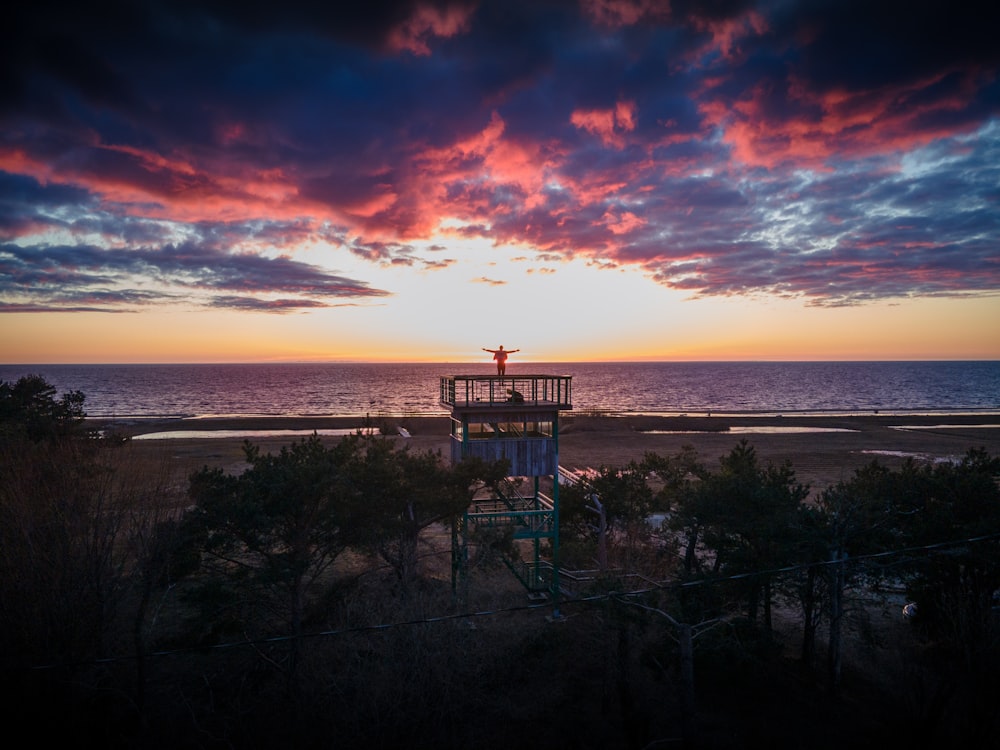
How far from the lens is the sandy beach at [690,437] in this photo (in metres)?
59.3

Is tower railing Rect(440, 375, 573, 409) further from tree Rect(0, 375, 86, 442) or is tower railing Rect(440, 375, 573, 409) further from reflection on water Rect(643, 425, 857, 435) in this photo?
reflection on water Rect(643, 425, 857, 435)

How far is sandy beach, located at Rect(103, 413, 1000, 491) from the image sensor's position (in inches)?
2336

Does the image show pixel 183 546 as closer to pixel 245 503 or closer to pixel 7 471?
pixel 245 503

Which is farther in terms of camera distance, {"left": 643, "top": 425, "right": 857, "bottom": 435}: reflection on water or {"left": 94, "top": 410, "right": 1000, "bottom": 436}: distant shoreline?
{"left": 94, "top": 410, "right": 1000, "bottom": 436}: distant shoreline

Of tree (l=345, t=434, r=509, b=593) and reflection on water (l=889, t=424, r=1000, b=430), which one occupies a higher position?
tree (l=345, t=434, r=509, b=593)

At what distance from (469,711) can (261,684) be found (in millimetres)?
6711

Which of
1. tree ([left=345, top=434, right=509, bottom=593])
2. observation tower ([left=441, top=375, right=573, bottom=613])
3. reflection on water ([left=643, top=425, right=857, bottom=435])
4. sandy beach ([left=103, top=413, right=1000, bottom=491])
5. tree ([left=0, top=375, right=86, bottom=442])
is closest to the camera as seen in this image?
tree ([left=345, top=434, right=509, bottom=593])

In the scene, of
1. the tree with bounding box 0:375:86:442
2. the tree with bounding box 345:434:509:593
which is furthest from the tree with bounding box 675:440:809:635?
the tree with bounding box 0:375:86:442

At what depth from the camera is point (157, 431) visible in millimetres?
84938

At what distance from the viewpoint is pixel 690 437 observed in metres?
79.3

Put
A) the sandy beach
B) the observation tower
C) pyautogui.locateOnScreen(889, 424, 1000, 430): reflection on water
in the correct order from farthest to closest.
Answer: pyautogui.locateOnScreen(889, 424, 1000, 430): reflection on water, the sandy beach, the observation tower

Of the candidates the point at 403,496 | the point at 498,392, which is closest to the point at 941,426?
the point at 498,392

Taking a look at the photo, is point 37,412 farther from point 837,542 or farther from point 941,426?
point 941,426

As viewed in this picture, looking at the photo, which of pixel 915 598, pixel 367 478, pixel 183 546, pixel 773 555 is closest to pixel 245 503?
pixel 183 546
